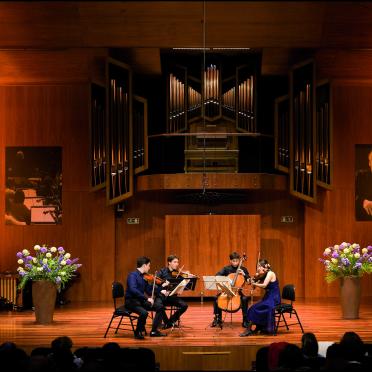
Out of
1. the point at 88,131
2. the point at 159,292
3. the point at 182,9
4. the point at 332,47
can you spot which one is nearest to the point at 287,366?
the point at 159,292

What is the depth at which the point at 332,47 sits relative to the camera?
505 inches

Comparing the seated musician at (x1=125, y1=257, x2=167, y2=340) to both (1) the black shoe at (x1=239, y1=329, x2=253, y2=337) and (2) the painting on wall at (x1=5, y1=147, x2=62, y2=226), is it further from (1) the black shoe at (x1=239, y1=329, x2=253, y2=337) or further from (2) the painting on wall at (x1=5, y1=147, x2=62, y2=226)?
(2) the painting on wall at (x1=5, y1=147, x2=62, y2=226)

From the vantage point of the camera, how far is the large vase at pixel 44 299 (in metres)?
11.1

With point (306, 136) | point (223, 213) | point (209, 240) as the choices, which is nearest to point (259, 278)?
point (209, 240)

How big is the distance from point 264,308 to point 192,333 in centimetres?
102

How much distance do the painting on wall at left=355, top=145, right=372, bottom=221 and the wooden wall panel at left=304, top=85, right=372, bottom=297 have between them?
0.30ft

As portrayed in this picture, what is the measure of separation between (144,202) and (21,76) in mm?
3226

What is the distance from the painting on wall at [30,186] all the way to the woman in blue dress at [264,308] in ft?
17.0

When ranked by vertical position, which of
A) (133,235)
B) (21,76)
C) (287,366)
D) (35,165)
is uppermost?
(21,76)

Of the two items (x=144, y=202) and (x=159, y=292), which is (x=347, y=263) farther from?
(x=144, y=202)

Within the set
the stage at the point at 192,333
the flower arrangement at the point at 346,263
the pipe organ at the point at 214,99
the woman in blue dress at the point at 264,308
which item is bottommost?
the stage at the point at 192,333

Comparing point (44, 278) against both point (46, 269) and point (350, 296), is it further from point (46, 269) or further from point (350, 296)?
point (350, 296)

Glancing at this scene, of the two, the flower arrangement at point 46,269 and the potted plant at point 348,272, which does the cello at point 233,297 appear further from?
the flower arrangement at point 46,269

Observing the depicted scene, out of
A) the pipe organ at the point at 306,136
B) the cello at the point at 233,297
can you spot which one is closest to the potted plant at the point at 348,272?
the cello at the point at 233,297
